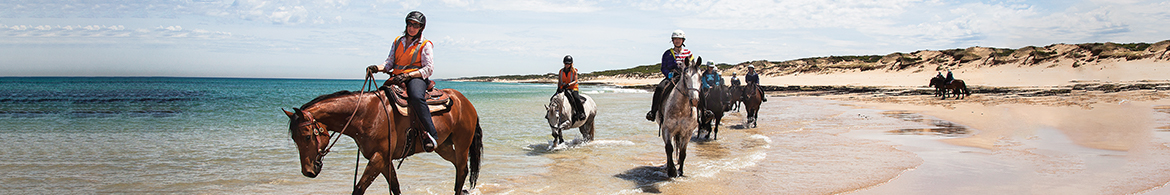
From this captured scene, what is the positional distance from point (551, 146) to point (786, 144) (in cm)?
405

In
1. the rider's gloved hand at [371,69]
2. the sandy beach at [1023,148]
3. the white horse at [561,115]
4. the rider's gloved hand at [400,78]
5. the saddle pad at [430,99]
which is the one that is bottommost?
the sandy beach at [1023,148]

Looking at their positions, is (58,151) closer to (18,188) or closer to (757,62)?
(18,188)

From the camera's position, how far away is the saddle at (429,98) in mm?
4180

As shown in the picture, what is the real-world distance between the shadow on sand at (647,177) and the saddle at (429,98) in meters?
2.48

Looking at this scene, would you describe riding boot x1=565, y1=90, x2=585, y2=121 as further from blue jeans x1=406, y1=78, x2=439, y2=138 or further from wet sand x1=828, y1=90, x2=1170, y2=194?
blue jeans x1=406, y1=78, x2=439, y2=138

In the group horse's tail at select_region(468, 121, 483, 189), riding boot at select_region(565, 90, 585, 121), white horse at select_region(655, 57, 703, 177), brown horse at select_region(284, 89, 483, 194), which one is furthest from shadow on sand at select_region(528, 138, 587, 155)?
brown horse at select_region(284, 89, 483, 194)

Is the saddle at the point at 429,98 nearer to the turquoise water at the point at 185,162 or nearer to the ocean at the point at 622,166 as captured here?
the ocean at the point at 622,166

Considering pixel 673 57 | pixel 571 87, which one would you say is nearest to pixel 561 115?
pixel 571 87

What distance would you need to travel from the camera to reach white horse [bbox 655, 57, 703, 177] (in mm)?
6402

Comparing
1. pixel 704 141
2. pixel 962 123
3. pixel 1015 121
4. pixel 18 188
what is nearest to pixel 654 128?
pixel 704 141

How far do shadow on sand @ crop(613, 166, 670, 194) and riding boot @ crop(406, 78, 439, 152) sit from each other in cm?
263

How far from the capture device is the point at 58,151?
8.86 meters

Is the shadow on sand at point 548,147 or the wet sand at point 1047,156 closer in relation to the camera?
the wet sand at point 1047,156

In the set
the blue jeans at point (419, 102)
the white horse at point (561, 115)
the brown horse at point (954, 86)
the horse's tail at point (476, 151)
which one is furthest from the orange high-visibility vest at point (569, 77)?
the brown horse at point (954, 86)
